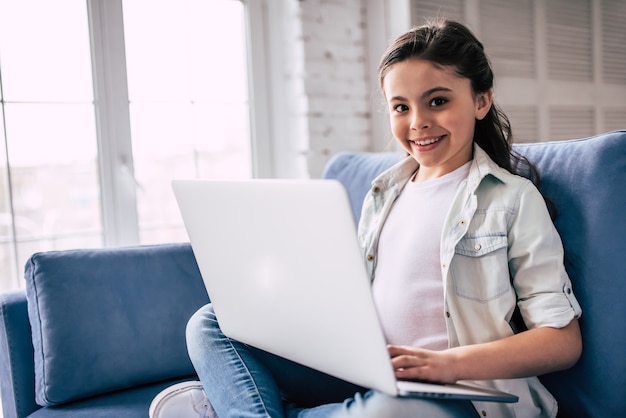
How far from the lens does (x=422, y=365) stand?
3.20 ft

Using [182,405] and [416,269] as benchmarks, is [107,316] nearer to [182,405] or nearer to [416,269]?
[182,405]

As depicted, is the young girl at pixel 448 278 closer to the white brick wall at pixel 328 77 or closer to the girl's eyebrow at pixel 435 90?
the girl's eyebrow at pixel 435 90

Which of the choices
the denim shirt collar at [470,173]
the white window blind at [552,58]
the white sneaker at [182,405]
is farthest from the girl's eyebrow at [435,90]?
the white window blind at [552,58]

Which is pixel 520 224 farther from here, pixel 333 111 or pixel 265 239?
pixel 333 111

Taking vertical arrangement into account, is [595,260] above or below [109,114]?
below

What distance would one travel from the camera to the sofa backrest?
1.13 m

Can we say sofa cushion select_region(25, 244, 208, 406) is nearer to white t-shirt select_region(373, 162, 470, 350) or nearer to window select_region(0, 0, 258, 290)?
window select_region(0, 0, 258, 290)

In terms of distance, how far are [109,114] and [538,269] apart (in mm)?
1579

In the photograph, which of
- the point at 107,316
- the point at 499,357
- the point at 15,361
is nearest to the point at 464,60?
the point at 499,357

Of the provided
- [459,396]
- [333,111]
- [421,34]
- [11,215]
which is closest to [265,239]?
[459,396]

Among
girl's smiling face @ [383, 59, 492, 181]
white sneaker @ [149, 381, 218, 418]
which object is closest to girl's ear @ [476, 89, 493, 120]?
girl's smiling face @ [383, 59, 492, 181]

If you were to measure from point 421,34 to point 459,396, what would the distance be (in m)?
0.77

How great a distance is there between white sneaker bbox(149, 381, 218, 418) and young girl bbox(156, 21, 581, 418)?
0.32 feet

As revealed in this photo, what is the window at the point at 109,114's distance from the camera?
1996 millimetres
